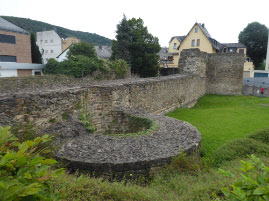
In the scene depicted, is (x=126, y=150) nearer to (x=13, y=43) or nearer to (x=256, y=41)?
(x=13, y=43)

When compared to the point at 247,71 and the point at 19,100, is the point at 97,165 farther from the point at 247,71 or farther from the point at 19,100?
the point at 247,71

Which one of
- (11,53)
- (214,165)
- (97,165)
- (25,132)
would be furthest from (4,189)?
(11,53)

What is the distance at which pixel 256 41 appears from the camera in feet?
156

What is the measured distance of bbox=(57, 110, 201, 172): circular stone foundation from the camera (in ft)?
15.6

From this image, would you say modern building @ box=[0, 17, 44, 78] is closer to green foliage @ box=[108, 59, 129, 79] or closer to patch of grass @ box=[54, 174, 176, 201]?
green foliage @ box=[108, 59, 129, 79]

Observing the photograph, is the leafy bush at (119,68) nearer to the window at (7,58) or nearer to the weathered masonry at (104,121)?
the weathered masonry at (104,121)

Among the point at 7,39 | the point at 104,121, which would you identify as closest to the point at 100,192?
the point at 104,121

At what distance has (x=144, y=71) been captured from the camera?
25.6 meters

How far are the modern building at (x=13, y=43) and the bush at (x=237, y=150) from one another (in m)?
28.6

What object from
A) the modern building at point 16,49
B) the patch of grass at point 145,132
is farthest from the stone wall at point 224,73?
the modern building at point 16,49

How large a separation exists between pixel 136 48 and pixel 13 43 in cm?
1622

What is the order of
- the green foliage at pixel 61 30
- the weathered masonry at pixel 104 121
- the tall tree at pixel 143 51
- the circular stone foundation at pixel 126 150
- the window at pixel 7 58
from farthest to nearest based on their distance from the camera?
1. the green foliage at pixel 61 30
2. the window at pixel 7 58
3. the tall tree at pixel 143 51
4. the weathered masonry at pixel 104 121
5. the circular stone foundation at pixel 126 150

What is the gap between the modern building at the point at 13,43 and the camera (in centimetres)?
2656

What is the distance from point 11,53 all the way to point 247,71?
40888 mm
